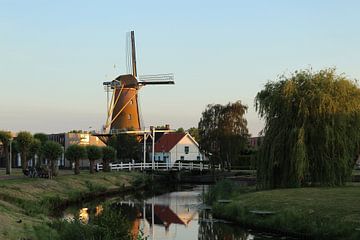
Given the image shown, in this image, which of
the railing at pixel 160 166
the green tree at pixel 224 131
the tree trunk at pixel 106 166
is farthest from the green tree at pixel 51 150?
the green tree at pixel 224 131

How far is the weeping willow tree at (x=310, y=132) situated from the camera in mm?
31875

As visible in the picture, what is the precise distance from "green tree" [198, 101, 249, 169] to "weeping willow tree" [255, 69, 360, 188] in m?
27.6

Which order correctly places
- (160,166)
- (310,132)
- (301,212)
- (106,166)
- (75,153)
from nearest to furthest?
(301,212), (310,132), (75,153), (106,166), (160,166)

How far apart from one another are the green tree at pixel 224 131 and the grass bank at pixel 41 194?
1010 centimetres

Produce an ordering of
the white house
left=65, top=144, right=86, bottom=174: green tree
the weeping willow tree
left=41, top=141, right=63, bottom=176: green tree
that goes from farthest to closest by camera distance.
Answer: the white house, left=65, top=144, right=86, bottom=174: green tree, left=41, top=141, right=63, bottom=176: green tree, the weeping willow tree

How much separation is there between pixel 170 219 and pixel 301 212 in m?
9.14

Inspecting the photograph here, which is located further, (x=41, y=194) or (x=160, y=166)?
(x=160, y=166)

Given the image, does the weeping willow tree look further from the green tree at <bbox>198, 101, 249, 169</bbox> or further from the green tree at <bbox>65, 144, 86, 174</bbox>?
the green tree at <bbox>198, 101, 249, 169</bbox>

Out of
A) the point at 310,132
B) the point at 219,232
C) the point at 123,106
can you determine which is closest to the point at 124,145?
the point at 123,106

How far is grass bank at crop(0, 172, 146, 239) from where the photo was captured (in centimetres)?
1855

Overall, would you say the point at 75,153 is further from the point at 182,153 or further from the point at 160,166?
the point at 182,153

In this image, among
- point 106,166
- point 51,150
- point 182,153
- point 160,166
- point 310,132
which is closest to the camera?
point 310,132

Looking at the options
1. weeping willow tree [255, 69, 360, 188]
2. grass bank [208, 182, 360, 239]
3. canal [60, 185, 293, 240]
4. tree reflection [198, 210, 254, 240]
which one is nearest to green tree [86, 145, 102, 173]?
canal [60, 185, 293, 240]

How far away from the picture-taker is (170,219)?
2959cm
